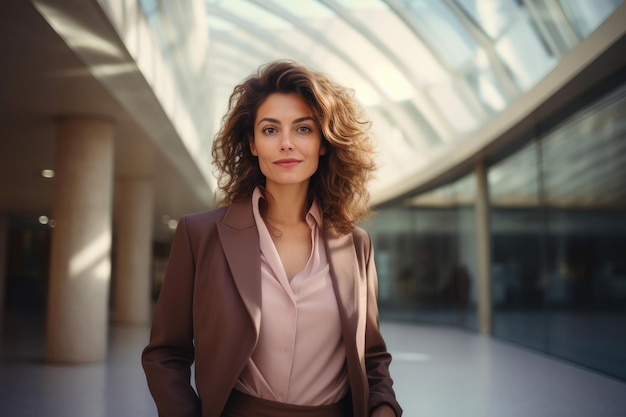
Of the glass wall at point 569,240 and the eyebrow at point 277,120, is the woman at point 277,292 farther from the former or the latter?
the glass wall at point 569,240

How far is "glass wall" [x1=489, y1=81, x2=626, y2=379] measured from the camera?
426 inches

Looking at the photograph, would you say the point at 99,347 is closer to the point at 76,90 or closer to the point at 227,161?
the point at 76,90

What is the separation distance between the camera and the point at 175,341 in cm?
207

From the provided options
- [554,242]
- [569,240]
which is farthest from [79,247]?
[554,242]

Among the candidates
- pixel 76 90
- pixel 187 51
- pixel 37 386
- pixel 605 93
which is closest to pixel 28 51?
pixel 76 90

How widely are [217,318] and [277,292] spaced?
8.6 inches

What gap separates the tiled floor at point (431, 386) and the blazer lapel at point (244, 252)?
222 inches

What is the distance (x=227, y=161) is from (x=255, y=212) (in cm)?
35

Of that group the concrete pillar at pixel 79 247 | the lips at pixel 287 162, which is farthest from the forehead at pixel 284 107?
the concrete pillar at pixel 79 247

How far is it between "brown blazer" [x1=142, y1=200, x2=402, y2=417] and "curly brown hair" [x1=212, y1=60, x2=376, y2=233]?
0.23 meters

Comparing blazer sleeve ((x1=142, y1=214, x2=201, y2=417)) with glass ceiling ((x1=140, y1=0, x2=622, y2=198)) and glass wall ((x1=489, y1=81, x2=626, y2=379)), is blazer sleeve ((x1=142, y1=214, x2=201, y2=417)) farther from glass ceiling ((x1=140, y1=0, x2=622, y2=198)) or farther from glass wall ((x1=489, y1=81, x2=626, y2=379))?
glass wall ((x1=489, y1=81, x2=626, y2=379))

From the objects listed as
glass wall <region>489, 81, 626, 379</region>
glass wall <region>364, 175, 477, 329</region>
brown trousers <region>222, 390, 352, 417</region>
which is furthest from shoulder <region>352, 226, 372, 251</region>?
glass wall <region>364, 175, 477, 329</region>

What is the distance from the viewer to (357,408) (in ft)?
6.80

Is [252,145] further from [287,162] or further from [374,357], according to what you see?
[374,357]
